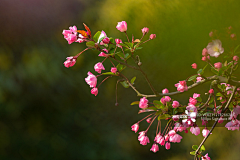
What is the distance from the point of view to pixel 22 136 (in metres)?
1.56

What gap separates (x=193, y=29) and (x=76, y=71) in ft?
4.29

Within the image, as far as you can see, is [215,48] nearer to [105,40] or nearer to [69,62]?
[105,40]

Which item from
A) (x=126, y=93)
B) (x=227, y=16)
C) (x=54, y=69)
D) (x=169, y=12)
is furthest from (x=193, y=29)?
(x=54, y=69)

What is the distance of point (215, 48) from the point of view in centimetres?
58

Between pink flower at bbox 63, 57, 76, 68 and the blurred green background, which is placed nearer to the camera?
pink flower at bbox 63, 57, 76, 68

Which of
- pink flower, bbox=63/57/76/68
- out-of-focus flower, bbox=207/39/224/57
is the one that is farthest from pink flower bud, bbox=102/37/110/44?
out-of-focus flower, bbox=207/39/224/57

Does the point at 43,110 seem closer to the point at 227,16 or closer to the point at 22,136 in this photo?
the point at 22,136

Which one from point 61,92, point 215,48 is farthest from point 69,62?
point 61,92

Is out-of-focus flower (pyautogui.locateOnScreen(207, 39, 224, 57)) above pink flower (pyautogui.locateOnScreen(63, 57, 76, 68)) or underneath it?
underneath

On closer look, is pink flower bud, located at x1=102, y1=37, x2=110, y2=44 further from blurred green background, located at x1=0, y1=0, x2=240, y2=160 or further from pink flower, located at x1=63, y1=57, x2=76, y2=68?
blurred green background, located at x1=0, y1=0, x2=240, y2=160

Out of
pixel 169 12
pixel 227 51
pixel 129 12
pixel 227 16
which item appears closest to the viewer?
pixel 227 16

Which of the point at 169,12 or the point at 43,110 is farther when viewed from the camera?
the point at 43,110

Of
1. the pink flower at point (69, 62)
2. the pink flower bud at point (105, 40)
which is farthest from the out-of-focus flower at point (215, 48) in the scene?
the pink flower at point (69, 62)

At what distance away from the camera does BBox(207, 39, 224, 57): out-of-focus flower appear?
0.56 meters
